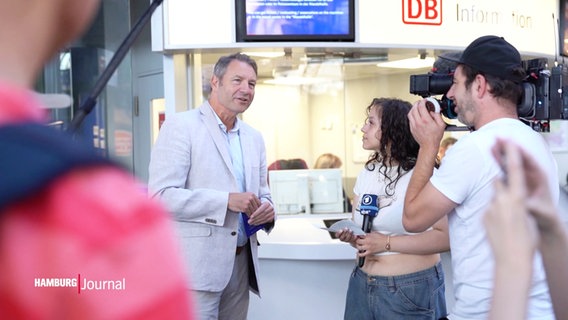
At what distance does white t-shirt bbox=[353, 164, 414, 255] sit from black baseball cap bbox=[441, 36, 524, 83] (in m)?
0.97

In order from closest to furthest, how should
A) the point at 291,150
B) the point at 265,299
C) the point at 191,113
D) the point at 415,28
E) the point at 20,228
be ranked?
the point at 20,228 → the point at 191,113 → the point at 265,299 → the point at 415,28 → the point at 291,150

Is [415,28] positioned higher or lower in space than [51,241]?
higher

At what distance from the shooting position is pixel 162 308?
1.42 ft

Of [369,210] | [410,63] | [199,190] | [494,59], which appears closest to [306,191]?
[410,63]

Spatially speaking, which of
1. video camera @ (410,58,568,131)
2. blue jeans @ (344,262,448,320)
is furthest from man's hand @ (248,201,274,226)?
video camera @ (410,58,568,131)

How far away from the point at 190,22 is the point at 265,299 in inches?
73.1

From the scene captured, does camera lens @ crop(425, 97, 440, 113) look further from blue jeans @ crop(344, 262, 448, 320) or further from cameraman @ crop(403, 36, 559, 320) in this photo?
blue jeans @ crop(344, 262, 448, 320)

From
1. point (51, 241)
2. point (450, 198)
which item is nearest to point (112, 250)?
point (51, 241)

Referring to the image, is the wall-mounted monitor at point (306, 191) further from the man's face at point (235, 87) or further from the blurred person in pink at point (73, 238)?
the blurred person in pink at point (73, 238)

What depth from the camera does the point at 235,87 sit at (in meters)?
3.31

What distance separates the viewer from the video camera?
2263mm

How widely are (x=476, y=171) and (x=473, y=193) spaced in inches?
2.6

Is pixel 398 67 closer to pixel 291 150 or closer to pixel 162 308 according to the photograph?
pixel 291 150

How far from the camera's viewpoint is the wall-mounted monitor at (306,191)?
18.7ft
